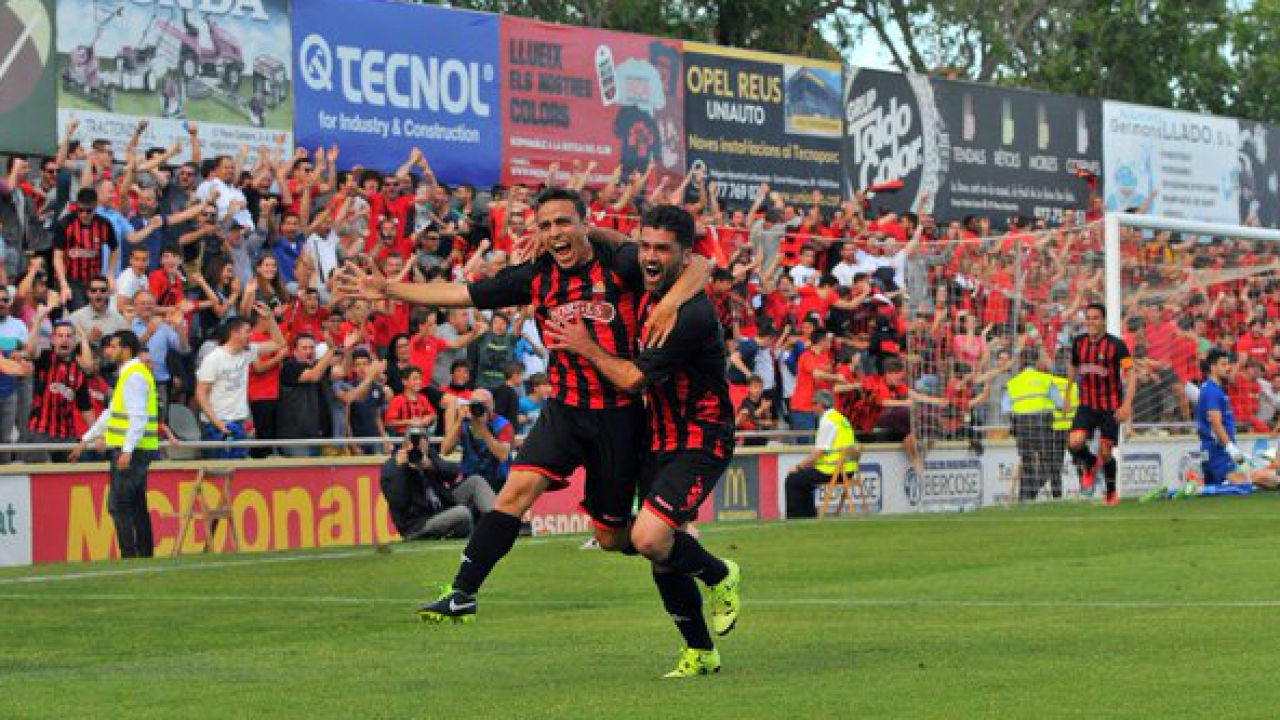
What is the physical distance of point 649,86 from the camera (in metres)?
31.5

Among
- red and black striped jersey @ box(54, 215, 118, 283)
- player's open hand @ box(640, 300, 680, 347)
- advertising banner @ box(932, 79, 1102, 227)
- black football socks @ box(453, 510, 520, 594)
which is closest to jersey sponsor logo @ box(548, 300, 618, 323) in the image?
player's open hand @ box(640, 300, 680, 347)

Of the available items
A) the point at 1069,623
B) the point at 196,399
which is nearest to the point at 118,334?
the point at 196,399

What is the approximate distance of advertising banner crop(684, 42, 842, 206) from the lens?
3244 cm

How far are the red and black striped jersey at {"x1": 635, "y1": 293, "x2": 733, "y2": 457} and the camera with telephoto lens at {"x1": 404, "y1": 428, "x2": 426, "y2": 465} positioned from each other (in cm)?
1046

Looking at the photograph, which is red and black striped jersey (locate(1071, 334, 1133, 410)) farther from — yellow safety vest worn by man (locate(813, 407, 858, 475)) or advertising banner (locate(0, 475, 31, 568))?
advertising banner (locate(0, 475, 31, 568))

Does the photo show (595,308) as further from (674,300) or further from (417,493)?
(417,493)

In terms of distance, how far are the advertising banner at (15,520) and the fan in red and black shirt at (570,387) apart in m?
10.7

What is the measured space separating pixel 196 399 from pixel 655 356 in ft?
44.3

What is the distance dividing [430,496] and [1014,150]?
762 inches

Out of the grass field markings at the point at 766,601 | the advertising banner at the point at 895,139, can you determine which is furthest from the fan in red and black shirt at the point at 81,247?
the advertising banner at the point at 895,139

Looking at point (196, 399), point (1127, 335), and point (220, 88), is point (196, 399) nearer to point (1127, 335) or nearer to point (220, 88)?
point (220, 88)

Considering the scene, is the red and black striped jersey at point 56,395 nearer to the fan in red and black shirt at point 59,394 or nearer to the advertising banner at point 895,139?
the fan in red and black shirt at point 59,394

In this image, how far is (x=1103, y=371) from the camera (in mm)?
26719

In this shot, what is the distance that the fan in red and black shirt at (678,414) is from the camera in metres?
10.3
